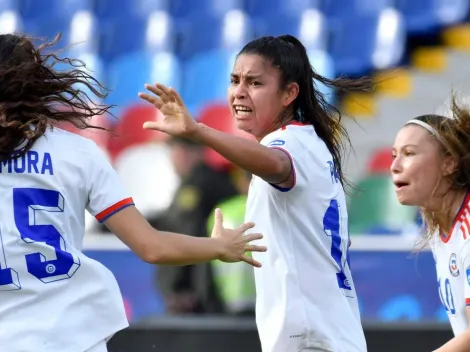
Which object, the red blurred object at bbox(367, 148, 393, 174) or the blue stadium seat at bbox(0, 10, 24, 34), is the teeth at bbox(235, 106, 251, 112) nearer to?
the red blurred object at bbox(367, 148, 393, 174)

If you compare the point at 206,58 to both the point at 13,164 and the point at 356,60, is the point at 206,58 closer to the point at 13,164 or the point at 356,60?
the point at 356,60

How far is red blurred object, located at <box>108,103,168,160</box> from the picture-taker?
945 cm

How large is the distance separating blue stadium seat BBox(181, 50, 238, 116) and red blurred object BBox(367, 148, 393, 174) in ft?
5.52

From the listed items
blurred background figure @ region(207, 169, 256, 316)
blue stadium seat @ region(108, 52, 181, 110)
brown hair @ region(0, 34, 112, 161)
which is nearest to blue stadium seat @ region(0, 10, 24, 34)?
blue stadium seat @ region(108, 52, 181, 110)

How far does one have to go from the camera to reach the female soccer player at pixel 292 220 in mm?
3387

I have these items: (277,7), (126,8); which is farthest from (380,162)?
(126,8)

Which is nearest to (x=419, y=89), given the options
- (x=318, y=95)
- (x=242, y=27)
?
(x=242, y=27)

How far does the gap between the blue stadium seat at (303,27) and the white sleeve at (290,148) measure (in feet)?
20.0

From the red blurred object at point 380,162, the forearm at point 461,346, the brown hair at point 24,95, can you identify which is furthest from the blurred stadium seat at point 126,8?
the forearm at point 461,346

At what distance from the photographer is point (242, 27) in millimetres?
10078

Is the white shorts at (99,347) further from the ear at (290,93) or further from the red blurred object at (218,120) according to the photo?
the red blurred object at (218,120)

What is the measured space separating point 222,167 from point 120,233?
5.55 meters

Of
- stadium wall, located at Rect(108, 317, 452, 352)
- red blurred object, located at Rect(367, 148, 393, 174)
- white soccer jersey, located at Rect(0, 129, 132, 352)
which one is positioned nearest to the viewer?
white soccer jersey, located at Rect(0, 129, 132, 352)

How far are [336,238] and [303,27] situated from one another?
650 cm
